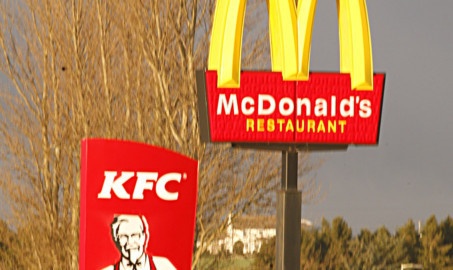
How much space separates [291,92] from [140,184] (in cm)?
171

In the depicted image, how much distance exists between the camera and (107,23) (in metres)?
14.9

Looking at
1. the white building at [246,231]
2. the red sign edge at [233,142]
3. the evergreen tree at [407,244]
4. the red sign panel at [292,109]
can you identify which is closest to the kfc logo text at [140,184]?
the red sign edge at [233,142]

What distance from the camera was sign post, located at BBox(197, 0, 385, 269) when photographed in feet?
27.2

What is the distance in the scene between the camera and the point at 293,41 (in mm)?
8469

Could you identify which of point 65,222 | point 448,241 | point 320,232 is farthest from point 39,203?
point 448,241

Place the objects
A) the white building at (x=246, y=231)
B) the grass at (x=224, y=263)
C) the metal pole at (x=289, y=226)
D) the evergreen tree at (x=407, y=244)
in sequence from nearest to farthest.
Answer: the metal pole at (x=289, y=226)
the white building at (x=246, y=231)
the grass at (x=224, y=263)
the evergreen tree at (x=407, y=244)

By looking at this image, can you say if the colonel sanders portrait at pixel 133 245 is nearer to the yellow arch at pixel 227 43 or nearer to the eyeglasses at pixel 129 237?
the eyeglasses at pixel 129 237

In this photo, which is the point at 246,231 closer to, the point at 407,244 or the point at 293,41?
the point at 293,41

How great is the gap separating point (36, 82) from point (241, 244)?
4.84 meters

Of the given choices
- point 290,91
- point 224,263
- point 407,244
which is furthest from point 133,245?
point 407,244

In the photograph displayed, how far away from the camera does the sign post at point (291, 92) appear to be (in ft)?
27.2

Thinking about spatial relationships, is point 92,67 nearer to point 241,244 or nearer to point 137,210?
point 241,244

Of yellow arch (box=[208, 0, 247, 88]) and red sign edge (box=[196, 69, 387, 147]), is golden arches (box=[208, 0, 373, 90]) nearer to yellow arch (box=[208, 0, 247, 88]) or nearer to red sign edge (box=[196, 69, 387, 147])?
yellow arch (box=[208, 0, 247, 88])

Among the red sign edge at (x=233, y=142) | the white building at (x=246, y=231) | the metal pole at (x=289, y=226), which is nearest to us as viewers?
the red sign edge at (x=233, y=142)
